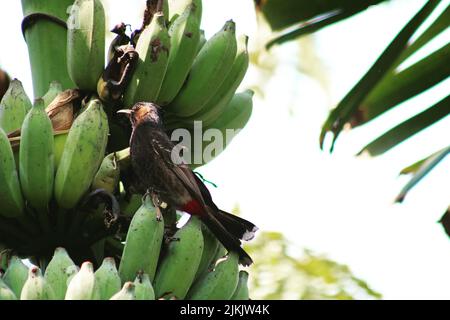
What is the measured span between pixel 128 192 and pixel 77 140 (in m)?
0.37

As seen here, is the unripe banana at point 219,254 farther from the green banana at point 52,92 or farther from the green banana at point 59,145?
the green banana at point 52,92

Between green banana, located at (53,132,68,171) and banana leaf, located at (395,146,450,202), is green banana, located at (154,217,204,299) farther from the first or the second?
banana leaf, located at (395,146,450,202)

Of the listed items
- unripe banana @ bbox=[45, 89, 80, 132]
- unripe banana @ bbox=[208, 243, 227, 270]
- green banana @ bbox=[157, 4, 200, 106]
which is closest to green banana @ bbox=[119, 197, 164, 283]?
unripe banana @ bbox=[208, 243, 227, 270]

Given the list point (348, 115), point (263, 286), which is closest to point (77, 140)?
point (348, 115)

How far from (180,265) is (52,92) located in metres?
0.86

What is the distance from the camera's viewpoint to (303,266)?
6582 millimetres

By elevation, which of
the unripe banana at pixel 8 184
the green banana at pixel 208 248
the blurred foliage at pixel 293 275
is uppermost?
the unripe banana at pixel 8 184

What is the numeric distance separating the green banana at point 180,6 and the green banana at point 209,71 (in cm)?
12

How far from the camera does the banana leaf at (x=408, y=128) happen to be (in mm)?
3504

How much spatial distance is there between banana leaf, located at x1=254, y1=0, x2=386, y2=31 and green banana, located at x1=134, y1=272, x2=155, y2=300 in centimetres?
177

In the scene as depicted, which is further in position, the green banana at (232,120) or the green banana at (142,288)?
the green banana at (232,120)

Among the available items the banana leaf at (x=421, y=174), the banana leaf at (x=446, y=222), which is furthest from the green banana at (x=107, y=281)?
the banana leaf at (x=446, y=222)
